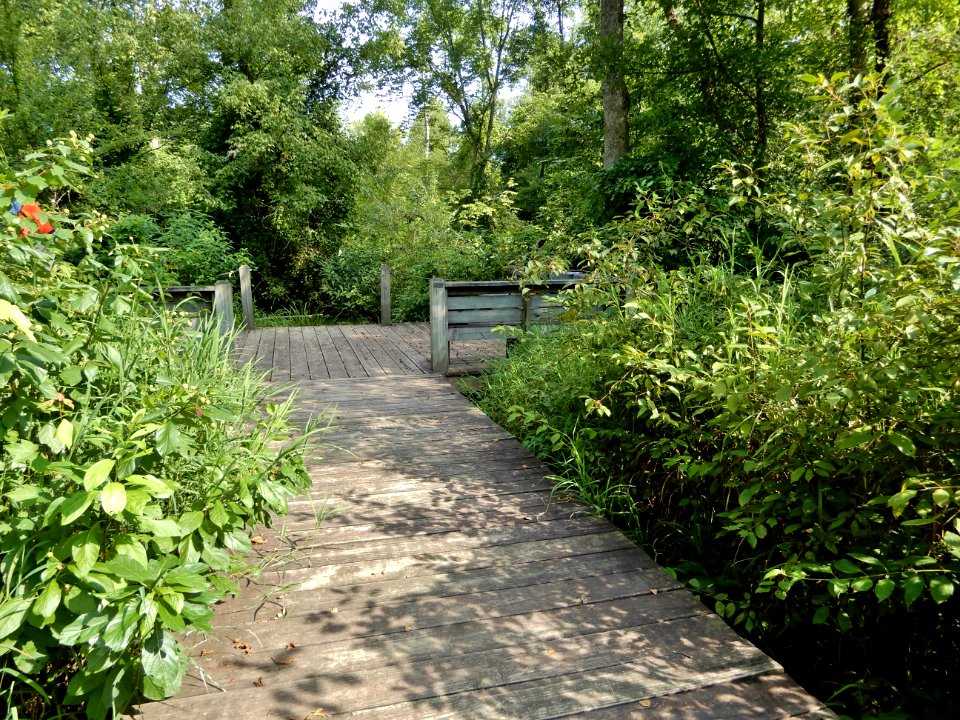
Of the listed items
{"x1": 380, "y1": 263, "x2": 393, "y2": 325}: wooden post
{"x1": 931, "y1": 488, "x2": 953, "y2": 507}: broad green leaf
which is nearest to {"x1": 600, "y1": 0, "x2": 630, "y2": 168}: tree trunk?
{"x1": 380, "y1": 263, "x2": 393, "y2": 325}: wooden post

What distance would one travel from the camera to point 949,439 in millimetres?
2189

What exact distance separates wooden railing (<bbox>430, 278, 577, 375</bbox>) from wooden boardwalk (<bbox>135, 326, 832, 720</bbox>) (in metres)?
2.79

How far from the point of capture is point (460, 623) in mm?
2525

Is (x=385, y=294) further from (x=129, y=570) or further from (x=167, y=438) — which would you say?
(x=129, y=570)

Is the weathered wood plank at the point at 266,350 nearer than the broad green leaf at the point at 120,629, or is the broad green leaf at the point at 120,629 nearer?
the broad green leaf at the point at 120,629

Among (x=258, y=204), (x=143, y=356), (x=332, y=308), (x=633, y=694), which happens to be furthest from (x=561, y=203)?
(x=633, y=694)

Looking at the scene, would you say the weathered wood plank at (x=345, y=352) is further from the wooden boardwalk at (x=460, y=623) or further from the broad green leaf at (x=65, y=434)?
the broad green leaf at (x=65, y=434)

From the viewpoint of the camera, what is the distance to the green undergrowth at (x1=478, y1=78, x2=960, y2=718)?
7.02 ft

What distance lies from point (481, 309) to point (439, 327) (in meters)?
0.45

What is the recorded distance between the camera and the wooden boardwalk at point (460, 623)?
211 cm

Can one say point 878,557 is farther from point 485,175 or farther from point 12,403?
point 485,175

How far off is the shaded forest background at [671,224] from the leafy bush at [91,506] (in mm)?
526

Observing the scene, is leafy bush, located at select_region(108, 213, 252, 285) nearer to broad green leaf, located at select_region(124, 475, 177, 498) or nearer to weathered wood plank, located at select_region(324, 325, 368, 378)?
weathered wood plank, located at select_region(324, 325, 368, 378)

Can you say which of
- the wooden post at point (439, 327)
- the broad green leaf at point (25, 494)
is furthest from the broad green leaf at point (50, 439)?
the wooden post at point (439, 327)
